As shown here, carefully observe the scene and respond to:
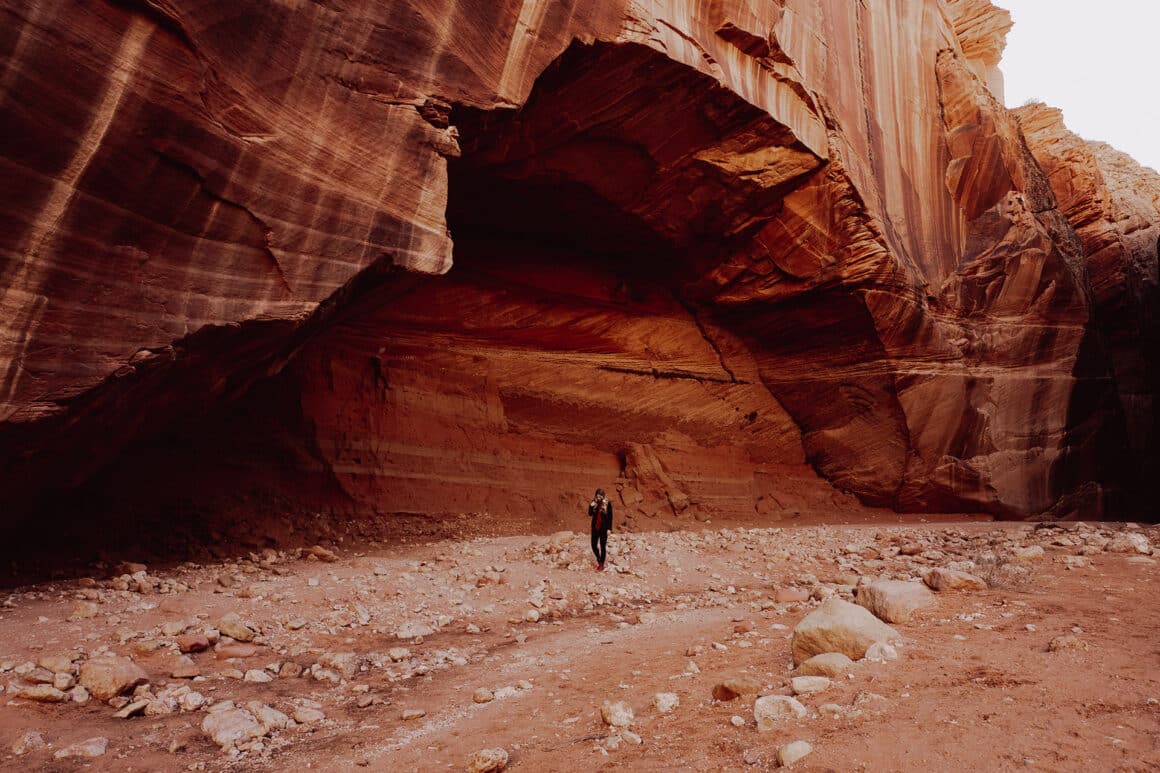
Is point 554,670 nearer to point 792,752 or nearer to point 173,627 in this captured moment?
point 792,752

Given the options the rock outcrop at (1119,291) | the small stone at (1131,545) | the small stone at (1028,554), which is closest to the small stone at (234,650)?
the small stone at (1028,554)

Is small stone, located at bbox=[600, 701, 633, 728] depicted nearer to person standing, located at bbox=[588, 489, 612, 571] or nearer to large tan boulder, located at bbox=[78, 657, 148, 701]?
large tan boulder, located at bbox=[78, 657, 148, 701]

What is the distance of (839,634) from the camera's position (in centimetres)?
393

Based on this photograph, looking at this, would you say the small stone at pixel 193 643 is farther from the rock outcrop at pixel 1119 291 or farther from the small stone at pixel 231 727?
the rock outcrop at pixel 1119 291

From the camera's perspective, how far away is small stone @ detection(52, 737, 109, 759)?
3.50 m

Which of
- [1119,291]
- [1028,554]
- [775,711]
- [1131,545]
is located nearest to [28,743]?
[775,711]

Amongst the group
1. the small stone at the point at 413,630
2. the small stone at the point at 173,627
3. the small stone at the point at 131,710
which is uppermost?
the small stone at the point at 173,627

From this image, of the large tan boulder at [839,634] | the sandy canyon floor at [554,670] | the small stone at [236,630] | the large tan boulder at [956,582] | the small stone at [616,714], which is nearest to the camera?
the sandy canyon floor at [554,670]

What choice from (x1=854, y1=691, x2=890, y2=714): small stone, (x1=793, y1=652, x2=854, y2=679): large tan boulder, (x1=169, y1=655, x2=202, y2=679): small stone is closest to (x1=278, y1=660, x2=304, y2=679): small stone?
(x1=169, y1=655, x2=202, y2=679): small stone

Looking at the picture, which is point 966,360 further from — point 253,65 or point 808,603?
point 253,65

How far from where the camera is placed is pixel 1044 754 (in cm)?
256

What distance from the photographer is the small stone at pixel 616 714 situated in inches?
140

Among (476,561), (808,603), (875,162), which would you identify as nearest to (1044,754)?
(808,603)

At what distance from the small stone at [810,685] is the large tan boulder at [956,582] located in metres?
2.61
